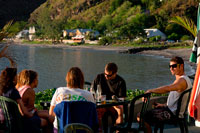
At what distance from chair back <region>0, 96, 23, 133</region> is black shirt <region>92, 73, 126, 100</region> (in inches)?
61.9

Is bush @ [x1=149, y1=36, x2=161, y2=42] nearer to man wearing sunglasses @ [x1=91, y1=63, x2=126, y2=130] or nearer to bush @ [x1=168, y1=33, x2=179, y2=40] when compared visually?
bush @ [x1=168, y1=33, x2=179, y2=40]

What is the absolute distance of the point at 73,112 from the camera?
10.8 ft

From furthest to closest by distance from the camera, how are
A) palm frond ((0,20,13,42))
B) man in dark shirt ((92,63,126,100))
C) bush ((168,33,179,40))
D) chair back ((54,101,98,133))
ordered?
1. bush ((168,33,179,40))
2. palm frond ((0,20,13,42))
3. man in dark shirt ((92,63,126,100))
4. chair back ((54,101,98,133))

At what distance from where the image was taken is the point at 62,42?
123875 mm

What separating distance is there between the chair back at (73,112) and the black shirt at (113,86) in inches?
62.3

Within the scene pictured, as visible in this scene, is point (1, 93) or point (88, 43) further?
point (88, 43)

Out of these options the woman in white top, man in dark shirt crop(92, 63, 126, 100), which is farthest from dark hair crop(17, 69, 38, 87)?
man in dark shirt crop(92, 63, 126, 100)

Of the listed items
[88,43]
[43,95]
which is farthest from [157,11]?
[43,95]

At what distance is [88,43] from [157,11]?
32555 millimetres

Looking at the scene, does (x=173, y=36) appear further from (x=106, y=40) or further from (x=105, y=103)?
(x=105, y=103)

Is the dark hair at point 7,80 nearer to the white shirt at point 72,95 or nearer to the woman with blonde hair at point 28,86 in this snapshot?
the woman with blonde hair at point 28,86

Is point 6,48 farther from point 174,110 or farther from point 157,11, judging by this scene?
point 157,11

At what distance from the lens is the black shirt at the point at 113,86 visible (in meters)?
4.94

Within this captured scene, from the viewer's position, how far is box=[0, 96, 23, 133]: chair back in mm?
3688
